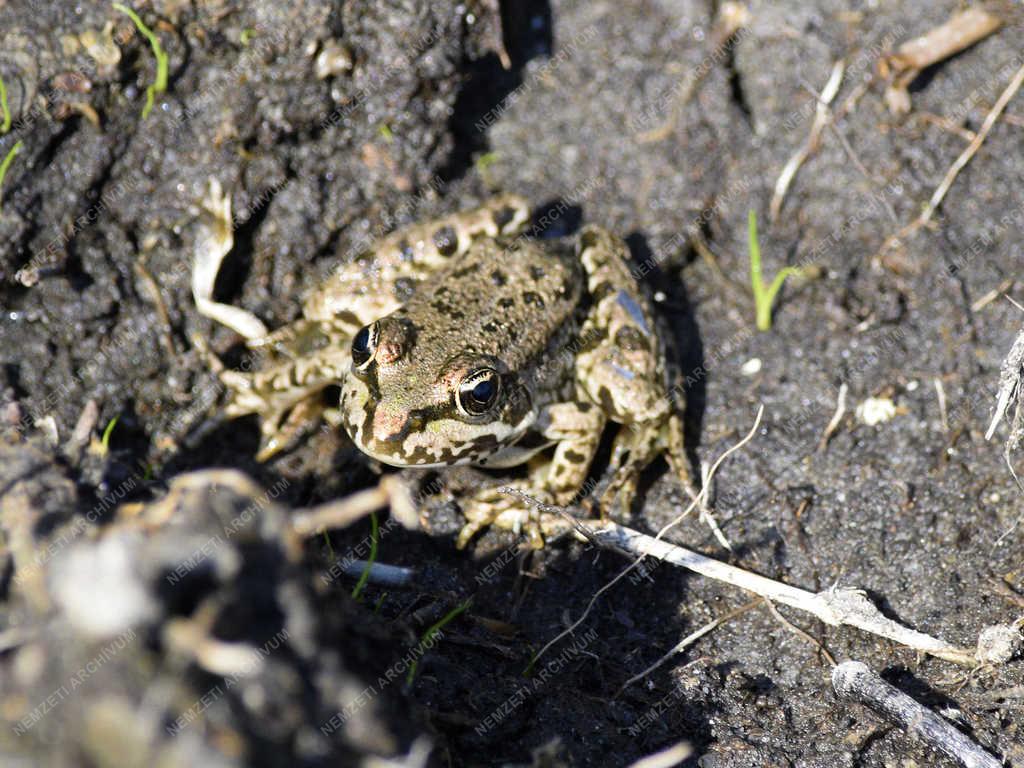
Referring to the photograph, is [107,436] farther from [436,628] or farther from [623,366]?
[623,366]

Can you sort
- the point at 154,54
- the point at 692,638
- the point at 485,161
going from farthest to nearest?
the point at 485,161, the point at 154,54, the point at 692,638

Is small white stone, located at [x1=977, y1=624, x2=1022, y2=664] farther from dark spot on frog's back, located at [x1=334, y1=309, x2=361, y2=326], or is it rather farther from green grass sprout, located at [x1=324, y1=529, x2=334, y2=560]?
dark spot on frog's back, located at [x1=334, y1=309, x2=361, y2=326]

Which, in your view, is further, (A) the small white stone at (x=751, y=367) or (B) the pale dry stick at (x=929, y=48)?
(B) the pale dry stick at (x=929, y=48)

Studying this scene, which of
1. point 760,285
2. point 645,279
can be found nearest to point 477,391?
point 645,279

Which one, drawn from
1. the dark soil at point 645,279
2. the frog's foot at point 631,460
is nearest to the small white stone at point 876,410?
the dark soil at point 645,279

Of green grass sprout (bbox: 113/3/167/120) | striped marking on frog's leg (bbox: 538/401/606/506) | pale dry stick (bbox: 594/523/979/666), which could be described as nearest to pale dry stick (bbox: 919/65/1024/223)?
striped marking on frog's leg (bbox: 538/401/606/506)

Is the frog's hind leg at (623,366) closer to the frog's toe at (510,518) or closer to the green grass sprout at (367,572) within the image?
the frog's toe at (510,518)

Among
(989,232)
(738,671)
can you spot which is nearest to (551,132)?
(989,232)
